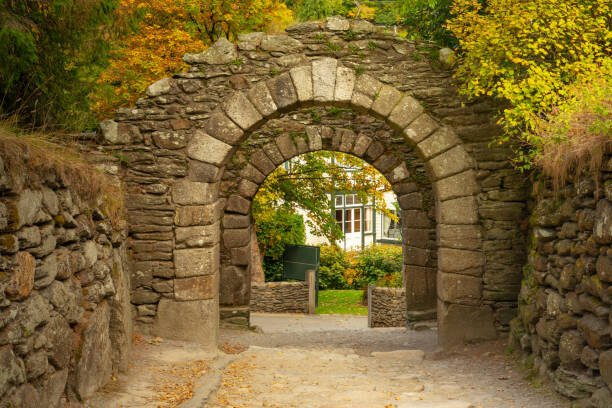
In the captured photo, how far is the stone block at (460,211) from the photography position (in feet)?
23.5

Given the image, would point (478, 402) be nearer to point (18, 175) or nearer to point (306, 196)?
point (18, 175)

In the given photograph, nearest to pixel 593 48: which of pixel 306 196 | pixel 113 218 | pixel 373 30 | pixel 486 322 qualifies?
pixel 373 30

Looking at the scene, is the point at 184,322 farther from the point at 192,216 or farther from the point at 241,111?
the point at 241,111

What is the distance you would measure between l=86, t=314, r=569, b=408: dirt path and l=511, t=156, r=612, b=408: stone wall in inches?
11.3

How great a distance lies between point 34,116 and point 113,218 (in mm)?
1089

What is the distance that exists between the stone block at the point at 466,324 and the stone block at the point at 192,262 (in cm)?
251

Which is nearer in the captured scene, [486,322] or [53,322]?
[53,322]

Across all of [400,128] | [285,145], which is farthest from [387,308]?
[400,128]

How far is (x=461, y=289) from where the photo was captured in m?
7.18

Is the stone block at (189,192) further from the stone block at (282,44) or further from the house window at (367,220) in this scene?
the house window at (367,220)

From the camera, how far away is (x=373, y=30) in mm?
7277

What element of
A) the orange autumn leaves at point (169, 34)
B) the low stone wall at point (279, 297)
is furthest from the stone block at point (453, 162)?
the low stone wall at point (279, 297)

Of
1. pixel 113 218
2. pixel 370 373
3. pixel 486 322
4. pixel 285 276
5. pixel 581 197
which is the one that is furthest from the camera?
pixel 285 276

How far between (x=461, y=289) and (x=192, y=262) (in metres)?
2.79
